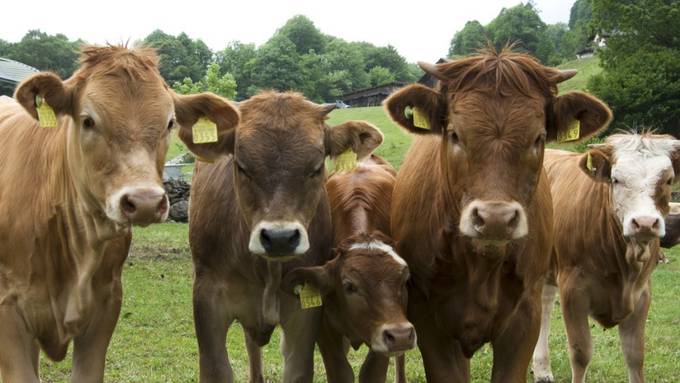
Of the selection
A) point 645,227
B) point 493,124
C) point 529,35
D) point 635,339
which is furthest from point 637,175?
point 529,35

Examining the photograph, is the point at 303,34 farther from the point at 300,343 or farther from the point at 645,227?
the point at 300,343

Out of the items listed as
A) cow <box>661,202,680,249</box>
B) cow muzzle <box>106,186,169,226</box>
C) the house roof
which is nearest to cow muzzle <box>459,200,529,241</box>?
cow muzzle <box>106,186,169,226</box>

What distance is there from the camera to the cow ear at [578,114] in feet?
17.9

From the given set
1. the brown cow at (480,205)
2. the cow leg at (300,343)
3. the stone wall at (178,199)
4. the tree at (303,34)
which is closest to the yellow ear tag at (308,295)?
the cow leg at (300,343)

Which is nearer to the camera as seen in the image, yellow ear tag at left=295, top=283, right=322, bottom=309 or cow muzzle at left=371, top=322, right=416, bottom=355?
cow muzzle at left=371, top=322, right=416, bottom=355

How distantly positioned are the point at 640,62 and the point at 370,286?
35.9 m

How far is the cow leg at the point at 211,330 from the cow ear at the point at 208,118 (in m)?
0.91

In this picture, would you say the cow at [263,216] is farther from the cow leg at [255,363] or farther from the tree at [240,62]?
the tree at [240,62]

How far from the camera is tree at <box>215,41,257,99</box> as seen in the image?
6581cm

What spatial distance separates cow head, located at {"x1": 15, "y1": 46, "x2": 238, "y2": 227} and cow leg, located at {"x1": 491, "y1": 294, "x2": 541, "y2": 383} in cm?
248

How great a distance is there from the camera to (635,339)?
8.08 metres

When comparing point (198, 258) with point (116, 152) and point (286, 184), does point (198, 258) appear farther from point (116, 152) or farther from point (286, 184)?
point (116, 152)

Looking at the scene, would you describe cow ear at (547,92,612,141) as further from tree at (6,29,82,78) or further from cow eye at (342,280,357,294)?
tree at (6,29,82,78)

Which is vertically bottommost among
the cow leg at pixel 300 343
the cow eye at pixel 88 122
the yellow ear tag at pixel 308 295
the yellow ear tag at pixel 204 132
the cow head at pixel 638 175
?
the cow leg at pixel 300 343
